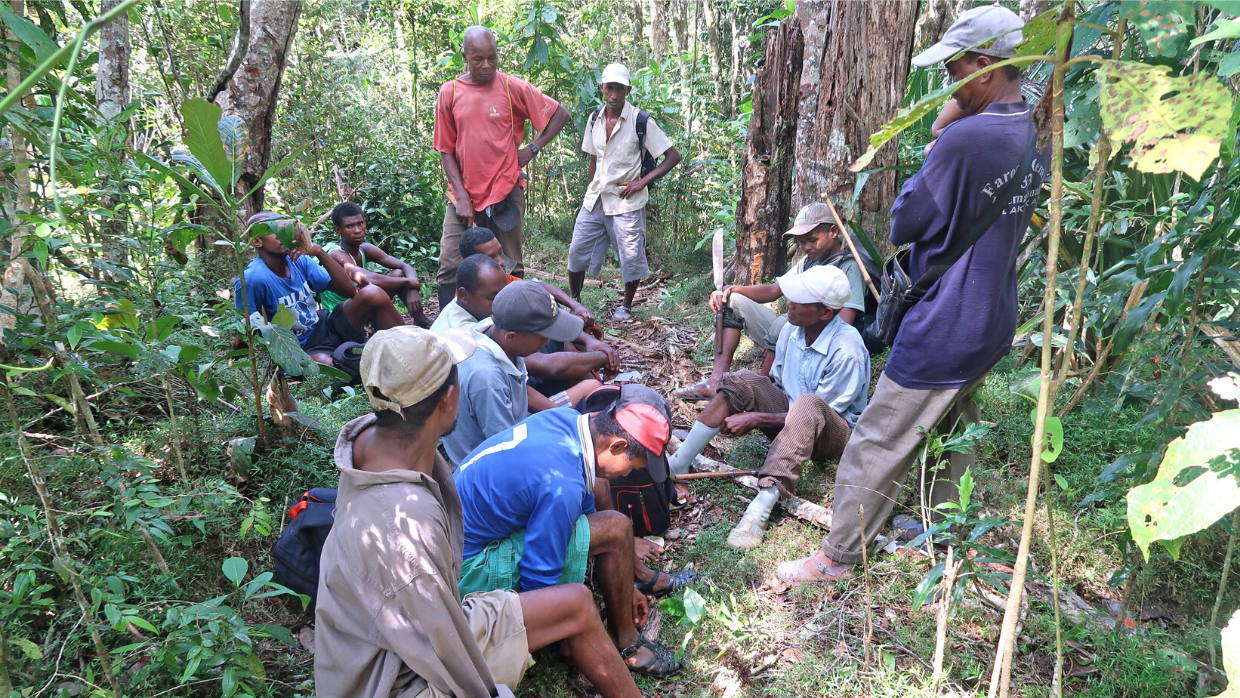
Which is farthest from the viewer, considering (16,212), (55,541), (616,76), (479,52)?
(616,76)

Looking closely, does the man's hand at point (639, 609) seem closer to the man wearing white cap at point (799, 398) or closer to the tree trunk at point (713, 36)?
the man wearing white cap at point (799, 398)

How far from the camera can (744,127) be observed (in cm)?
768

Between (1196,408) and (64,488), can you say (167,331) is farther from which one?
(1196,408)

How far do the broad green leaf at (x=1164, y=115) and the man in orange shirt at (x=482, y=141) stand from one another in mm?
5064

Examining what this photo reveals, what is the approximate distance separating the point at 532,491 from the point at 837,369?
6.98 ft

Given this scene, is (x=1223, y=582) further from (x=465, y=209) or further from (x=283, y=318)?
(x=465, y=209)

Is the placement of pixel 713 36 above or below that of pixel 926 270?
above

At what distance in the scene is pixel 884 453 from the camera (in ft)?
9.68

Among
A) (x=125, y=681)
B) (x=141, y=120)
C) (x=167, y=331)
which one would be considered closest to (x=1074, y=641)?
(x=125, y=681)

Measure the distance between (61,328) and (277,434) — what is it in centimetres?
134

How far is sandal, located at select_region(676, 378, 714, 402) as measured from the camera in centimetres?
503

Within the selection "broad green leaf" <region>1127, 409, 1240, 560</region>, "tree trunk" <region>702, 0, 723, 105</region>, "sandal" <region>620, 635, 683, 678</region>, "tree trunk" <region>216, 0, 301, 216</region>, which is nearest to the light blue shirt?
"sandal" <region>620, 635, 683, 678</region>

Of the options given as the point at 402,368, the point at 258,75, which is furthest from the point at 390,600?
the point at 258,75

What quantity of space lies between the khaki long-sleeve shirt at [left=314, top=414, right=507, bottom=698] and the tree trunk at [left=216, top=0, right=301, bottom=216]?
3.89 meters
